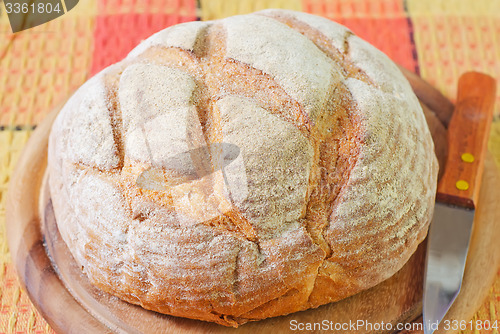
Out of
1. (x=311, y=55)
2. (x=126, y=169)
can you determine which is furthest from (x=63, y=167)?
(x=311, y=55)

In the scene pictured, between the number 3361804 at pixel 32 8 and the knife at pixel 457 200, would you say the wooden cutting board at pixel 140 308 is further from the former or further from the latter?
the number 3361804 at pixel 32 8

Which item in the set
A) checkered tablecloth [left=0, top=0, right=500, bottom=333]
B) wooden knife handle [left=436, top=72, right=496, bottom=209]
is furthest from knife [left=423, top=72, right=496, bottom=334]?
checkered tablecloth [left=0, top=0, right=500, bottom=333]

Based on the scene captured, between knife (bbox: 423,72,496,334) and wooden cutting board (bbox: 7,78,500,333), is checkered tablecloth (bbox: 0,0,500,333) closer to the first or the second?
Result: knife (bbox: 423,72,496,334)

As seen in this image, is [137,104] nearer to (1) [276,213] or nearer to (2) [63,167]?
(2) [63,167]

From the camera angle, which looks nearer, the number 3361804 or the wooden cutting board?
the wooden cutting board

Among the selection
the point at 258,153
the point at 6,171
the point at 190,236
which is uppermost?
the point at 258,153

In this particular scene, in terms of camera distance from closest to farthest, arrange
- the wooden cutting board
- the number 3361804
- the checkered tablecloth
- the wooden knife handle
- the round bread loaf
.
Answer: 1. the round bread loaf
2. the wooden cutting board
3. the wooden knife handle
4. the checkered tablecloth
5. the number 3361804

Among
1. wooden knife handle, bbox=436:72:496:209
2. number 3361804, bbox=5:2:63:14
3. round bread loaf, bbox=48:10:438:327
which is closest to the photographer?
round bread loaf, bbox=48:10:438:327
